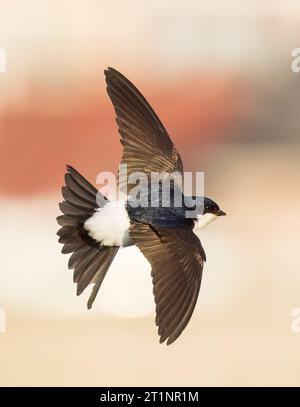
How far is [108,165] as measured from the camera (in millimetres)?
2975

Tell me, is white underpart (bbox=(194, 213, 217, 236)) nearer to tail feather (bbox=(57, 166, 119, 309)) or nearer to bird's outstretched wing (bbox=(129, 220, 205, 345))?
bird's outstretched wing (bbox=(129, 220, 205, 345))

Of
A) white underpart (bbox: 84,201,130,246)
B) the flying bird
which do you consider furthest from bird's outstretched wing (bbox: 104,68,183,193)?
white underpart (bbox: 84,201,130,246)

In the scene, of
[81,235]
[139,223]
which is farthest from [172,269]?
[81,235]

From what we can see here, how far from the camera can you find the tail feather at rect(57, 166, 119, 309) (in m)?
1.83

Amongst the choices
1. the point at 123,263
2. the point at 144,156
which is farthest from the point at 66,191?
the point at 123,263

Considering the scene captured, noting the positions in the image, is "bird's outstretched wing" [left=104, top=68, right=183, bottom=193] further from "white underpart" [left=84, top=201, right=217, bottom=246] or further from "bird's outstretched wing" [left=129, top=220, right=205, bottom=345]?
"bird's outstretched wing" [left=129, top=220, right=205, bottom=345]

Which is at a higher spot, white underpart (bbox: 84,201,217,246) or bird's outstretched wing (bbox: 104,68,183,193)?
bird's outstretched wing (bbox: 104,68,183,193)

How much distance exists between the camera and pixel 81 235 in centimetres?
185

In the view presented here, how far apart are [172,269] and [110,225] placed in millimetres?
194

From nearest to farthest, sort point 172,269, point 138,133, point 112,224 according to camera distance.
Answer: point 172,269 < point 112,224 < point 138,133

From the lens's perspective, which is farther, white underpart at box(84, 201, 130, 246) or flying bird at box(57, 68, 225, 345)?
white underpart at box(84, 201, 130, 246)

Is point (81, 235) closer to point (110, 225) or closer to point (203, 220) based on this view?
point (110, 225)

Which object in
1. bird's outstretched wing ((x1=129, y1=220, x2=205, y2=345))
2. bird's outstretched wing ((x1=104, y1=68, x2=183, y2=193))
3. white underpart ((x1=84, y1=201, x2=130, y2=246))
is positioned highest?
bird's outstretched wing ((x1=104, y1=68, x2=183, y2=193))

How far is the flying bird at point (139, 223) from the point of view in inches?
64.8
